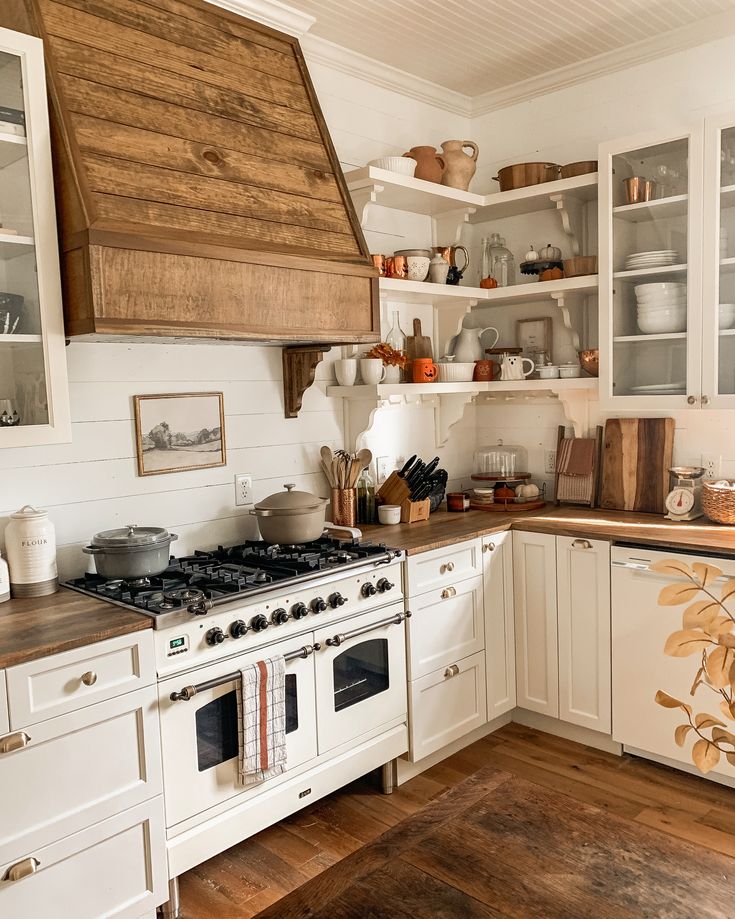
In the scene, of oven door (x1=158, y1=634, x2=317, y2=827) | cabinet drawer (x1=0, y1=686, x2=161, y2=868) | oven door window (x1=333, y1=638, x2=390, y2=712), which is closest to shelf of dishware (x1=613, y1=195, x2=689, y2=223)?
oven door window (x1=333, y1=638, x2=390, y2=712)

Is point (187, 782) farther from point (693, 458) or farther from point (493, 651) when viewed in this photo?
point (693, 458)

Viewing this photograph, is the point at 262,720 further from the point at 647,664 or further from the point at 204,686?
the point at 647,664

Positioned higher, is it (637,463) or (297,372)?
(297,372)

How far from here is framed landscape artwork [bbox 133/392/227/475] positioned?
2.72m

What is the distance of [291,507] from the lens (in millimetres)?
2752

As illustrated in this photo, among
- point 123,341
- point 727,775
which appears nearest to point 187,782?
point 123,341

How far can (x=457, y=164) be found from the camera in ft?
11.5

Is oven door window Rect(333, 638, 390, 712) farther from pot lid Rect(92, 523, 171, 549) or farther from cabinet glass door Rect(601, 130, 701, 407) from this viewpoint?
cabinet glass door Rect(601, 130, 701, 407)

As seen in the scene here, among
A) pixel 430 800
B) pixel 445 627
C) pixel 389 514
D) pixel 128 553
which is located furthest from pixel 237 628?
pixel 389 514

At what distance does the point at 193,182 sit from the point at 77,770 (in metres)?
1.70

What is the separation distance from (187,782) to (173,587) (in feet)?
1.83

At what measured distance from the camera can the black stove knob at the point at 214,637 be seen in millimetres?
2229

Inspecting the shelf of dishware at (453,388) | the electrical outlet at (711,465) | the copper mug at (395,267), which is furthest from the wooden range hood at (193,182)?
the electrical outlet at (711,465)

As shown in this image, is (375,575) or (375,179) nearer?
(375,575)
